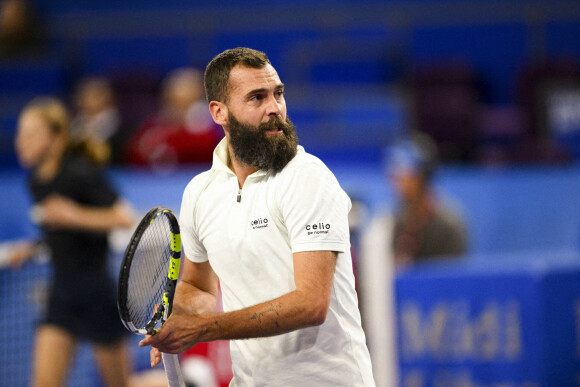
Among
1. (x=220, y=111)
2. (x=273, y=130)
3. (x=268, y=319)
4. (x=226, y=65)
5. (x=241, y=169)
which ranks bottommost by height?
(x=268, y=319)

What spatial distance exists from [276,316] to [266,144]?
640 millimetres

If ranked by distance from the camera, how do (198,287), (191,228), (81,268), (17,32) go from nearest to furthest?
(191,228), (198,287), (81,268), (17,32)

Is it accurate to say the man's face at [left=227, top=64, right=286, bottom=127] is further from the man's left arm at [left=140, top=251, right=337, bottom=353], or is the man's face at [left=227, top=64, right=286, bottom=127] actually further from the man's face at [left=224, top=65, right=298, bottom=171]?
the man's left arm at [left=140, top=251, right=337, bottom=353]

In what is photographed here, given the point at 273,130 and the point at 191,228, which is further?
the point at 191,228

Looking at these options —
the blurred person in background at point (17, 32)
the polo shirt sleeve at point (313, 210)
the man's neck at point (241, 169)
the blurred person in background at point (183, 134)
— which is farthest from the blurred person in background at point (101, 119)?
the polo shirt sleeve at point (313, 210)

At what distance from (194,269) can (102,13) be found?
32.1 feet

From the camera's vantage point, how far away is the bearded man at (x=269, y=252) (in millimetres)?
2883

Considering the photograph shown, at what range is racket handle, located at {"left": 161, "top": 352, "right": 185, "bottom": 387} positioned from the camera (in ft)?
10.6

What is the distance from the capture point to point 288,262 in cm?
305

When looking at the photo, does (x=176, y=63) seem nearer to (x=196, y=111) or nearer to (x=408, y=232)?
(x=196, y=111)

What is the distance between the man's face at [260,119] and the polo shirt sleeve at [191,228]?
279 mm

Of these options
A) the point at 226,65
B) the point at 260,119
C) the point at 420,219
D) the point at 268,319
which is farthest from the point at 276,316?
the point at 420,219

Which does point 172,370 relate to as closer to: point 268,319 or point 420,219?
point 268,319

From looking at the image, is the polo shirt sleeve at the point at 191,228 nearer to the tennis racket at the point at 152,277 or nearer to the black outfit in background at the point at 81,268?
the tennis racket at the point at 152,277
